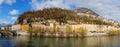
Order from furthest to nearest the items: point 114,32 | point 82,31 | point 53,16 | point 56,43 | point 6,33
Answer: point 53,16, point 114,32, point 82,31, point 6,33, point 56,43

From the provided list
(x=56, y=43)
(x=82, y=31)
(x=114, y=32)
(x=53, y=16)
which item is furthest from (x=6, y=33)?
(x=114, y=32)

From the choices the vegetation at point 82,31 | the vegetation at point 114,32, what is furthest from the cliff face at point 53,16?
the vegetation at point 82,31

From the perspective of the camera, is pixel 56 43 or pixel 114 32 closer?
pixel 56 43

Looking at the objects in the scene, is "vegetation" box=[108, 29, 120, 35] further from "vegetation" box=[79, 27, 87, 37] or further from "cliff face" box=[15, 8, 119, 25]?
"vegetation" box=[79, 27, 87, 37]

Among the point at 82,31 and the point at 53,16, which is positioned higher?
the point at 53,16

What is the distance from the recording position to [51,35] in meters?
Result: 116

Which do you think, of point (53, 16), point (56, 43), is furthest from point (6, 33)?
point (56, 43)

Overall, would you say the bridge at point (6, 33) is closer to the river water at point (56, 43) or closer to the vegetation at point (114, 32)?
the river water at point (56, 43)

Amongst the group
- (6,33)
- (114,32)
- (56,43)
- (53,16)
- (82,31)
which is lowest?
(114,32)

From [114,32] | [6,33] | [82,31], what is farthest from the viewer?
[114,32]

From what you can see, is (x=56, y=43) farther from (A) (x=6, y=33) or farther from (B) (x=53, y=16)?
(B) (x=53, y=16)

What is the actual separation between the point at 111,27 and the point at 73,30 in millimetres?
34237

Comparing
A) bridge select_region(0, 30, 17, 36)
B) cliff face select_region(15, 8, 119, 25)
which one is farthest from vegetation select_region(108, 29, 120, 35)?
bridge select_region(0, 30, 17, 36)

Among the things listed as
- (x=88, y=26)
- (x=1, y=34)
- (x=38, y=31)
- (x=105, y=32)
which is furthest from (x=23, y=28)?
(x=105, y=32)
